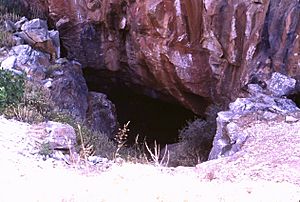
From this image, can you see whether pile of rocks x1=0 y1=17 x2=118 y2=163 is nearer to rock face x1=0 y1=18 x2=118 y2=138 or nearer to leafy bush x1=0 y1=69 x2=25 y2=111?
rock face x1=0 y1=18 x2=118 y2=138

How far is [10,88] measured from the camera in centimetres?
931

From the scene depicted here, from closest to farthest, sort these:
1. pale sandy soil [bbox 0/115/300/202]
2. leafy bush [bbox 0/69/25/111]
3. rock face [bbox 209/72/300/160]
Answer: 1. pale sandy soil [bbox 0/115/300/202]
2. rock face [bbox 209/72/300/160]
3. leafy bush [bbox 0/69/25/111]

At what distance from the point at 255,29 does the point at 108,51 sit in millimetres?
5836

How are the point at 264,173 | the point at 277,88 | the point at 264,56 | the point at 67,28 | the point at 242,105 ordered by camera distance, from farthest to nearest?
the point at 67,28
the point at 264,56
the point at 277,88
the point at 242,105
the point at 264,173

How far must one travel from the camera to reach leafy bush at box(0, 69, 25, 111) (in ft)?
28.9

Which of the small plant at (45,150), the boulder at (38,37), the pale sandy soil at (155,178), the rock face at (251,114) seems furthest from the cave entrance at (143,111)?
the small plant at (45,150)

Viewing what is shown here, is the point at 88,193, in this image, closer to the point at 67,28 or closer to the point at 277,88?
the point at 277,88

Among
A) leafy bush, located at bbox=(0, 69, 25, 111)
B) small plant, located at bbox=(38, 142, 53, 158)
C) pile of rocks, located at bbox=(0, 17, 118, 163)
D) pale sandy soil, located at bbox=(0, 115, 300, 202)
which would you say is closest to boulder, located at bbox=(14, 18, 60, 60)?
pile of rocks, located at bbox=(0, 17, 118, 163)

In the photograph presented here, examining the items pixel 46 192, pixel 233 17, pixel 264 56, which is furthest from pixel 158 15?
pixel 46 192

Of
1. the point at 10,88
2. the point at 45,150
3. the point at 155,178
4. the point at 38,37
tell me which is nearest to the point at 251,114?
the point at 45,150

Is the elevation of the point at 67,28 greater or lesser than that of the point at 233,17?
lesser

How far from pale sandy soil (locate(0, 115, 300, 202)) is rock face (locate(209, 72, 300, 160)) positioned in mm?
792

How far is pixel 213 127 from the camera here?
11.3m

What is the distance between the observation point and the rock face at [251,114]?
8528 millimetres
